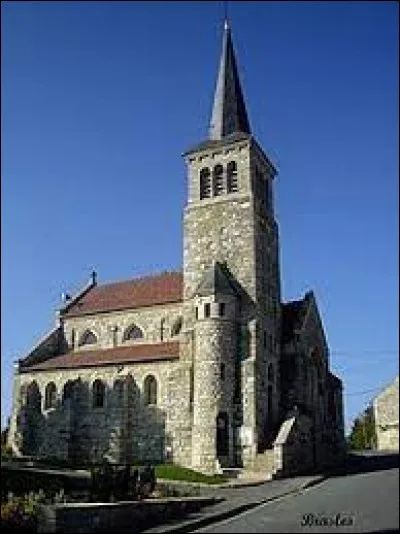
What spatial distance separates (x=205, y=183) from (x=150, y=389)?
1286cm

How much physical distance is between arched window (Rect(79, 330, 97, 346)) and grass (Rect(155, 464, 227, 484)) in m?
14.8

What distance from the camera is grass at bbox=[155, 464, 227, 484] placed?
29.7m

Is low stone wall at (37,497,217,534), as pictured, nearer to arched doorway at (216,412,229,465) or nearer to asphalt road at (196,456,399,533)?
asphalt road at (196,456,399,533)

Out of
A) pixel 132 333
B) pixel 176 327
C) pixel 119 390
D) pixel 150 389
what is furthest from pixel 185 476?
pixel 132 333

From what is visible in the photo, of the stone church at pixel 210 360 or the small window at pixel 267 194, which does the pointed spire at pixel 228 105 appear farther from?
the small window at pixel 267 194

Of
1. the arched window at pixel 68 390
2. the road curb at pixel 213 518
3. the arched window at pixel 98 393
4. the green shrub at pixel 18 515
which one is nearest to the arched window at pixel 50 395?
the arched window at pixel 68 390

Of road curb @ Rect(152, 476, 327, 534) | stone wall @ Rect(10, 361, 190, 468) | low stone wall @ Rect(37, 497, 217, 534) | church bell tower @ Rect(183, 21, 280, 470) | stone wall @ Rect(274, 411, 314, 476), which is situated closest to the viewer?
low stone wall @ Rect(37, 497, 217, 534)

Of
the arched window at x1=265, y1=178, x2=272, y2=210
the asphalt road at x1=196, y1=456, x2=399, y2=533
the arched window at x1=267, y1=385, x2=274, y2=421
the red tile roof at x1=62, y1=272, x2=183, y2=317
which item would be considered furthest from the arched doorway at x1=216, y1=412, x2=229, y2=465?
the arched window at x1=265, y1=178, x2=272, y2=210

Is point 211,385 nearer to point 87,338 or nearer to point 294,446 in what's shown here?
point 294,446

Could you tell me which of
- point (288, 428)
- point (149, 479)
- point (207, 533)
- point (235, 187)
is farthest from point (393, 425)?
point (207, 533)

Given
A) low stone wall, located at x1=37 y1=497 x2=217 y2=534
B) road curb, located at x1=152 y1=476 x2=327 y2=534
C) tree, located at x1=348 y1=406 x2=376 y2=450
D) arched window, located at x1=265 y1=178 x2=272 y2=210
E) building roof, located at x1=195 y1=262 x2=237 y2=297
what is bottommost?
tree, located at x1=348 y1=406 x2=376 y2=450

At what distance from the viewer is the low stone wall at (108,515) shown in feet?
51.2

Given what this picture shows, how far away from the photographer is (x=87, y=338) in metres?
46.3

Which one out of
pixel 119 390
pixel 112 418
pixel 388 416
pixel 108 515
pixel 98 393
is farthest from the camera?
pixel 388 416
